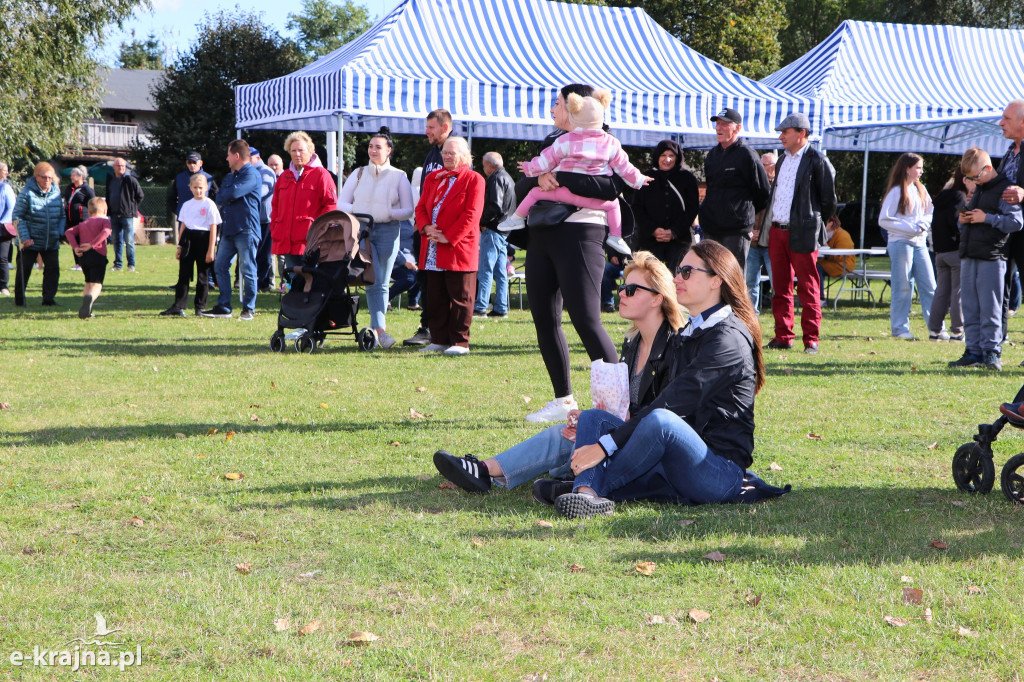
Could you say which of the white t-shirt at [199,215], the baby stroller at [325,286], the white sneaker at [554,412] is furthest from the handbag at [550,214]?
the white t-shirt at [199,215]

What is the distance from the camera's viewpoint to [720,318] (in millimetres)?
4746

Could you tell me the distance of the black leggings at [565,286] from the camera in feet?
20.9

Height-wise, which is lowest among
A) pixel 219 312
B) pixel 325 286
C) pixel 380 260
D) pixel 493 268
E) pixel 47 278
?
pixel 219 312

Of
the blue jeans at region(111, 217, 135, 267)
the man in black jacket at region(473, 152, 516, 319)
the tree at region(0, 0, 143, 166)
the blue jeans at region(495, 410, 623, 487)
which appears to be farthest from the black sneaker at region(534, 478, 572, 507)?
the tree at region(0, 0, 143, 166)

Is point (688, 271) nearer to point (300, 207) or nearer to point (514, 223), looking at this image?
point (514, 223)

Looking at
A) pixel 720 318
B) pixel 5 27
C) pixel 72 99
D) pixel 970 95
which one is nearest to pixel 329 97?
pixel 720 318

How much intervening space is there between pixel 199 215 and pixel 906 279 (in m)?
8.23

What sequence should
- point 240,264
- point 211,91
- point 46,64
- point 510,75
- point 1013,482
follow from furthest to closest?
point 211,91 < point 46,64 < point 510,75 < point 240,264 < point 1013,482

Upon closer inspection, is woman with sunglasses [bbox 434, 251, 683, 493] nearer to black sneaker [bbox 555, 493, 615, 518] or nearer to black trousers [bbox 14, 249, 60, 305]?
black sneaker [bbox 555, 493, 615, 518]

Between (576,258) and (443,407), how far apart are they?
161 centimetres

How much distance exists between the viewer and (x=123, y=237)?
21250 mm

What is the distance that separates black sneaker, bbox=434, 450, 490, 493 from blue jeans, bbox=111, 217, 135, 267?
680 inches

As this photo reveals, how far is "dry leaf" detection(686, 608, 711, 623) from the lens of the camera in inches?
139

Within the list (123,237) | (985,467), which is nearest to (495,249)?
(985,467)
